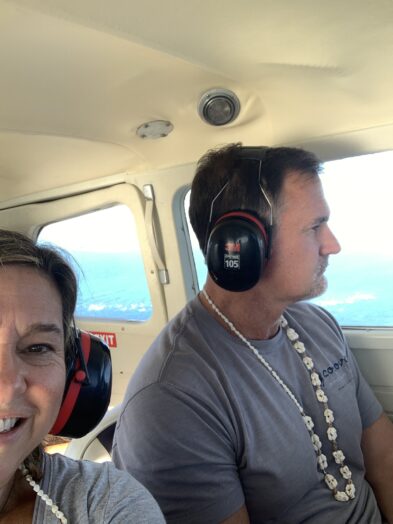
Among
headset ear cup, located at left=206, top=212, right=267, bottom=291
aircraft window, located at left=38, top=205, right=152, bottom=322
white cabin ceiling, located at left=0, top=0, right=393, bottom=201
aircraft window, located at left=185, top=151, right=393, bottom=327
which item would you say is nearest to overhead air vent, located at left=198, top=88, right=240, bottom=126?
white cabin ceiling, located at left=0, top=0, right=393, bottom=201

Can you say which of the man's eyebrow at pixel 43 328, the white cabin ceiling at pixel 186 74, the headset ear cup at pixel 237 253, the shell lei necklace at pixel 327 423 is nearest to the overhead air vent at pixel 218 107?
the white cabin ceiling at pixel 186 74

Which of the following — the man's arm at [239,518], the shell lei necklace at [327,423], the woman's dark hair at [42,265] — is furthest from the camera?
the shell lei necklace at [327,423]

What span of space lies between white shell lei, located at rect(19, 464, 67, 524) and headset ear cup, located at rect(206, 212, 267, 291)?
743 mm

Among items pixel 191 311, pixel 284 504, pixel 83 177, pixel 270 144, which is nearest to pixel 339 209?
pixel 270 144

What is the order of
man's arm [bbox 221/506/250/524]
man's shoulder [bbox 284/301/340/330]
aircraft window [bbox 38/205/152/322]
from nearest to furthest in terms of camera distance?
man's arm [bbox 221/506/250/524] → man's shoulder [bbox 284/301/340/330] → aircraft window [bbox 38/205/152/322]

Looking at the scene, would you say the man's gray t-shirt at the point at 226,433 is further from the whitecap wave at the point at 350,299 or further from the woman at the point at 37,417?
the whitecap wave at the point at 350,299

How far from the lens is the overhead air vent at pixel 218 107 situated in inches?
70.6

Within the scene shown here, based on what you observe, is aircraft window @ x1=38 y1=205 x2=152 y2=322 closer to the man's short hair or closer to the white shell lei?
the man's short hair

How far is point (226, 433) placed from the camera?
1333 millimetres

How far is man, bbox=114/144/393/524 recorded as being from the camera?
1.28 meters

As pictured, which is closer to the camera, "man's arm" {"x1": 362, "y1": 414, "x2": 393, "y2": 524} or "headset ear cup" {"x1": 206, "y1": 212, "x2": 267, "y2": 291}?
"headset ear cup" {"x1": 206, "y1": 212, "x2": 267, "y2": 291}

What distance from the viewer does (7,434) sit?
2.87 ft

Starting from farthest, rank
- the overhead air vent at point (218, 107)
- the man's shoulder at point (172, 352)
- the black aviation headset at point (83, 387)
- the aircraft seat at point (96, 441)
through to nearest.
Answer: the aircraft seat at point (96, 441) < the overhead air vent at point (218, 107) < the man's shoulder at point (172, 352) < the black aviation headset at point (83, 387)

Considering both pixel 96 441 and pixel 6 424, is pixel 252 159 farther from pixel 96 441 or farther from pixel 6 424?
pixel 96 441
